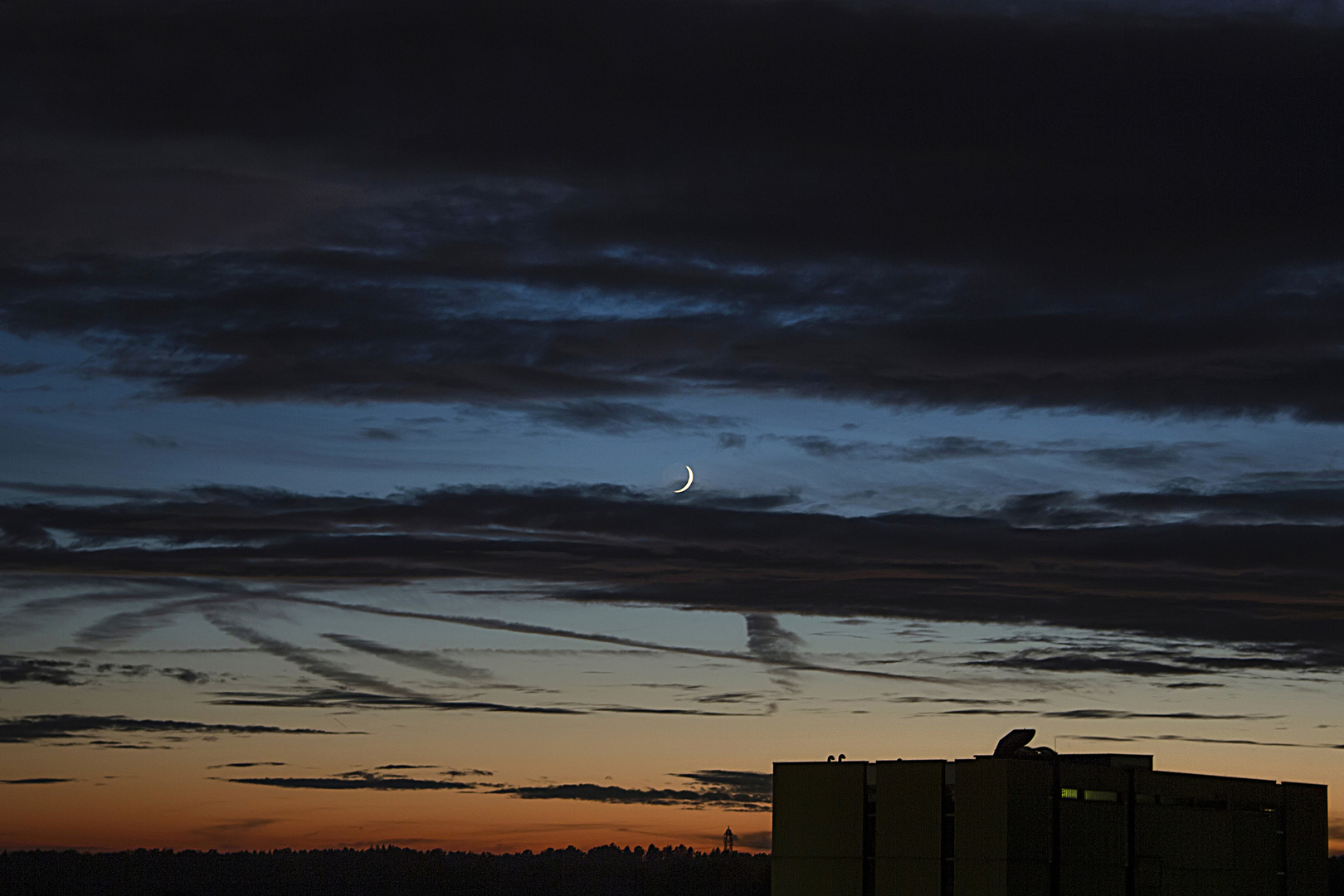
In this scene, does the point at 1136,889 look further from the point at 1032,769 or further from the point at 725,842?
the point at 725,842

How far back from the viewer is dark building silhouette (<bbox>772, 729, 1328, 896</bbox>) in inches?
2793

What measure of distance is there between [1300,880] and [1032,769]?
1943cm

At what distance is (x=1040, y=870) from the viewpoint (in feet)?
234

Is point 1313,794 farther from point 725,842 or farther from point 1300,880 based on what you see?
point 725,842

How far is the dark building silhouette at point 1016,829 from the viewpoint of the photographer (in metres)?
70.9

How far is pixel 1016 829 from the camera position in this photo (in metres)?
70.8

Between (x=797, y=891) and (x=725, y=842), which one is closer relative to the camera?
(x=797, y=891)

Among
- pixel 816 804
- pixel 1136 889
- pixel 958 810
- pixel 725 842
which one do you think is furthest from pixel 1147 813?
pixel 725 842

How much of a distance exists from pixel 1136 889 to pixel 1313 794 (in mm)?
15231

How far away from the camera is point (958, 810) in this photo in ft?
234

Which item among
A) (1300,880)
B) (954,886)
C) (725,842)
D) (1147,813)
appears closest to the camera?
(954,886)

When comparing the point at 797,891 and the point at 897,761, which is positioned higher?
the point at 897,761

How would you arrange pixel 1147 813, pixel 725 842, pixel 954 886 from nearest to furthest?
pixel 954 886
pixel 1147 813
pixel 725 842

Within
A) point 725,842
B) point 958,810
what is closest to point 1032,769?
point 958,810
